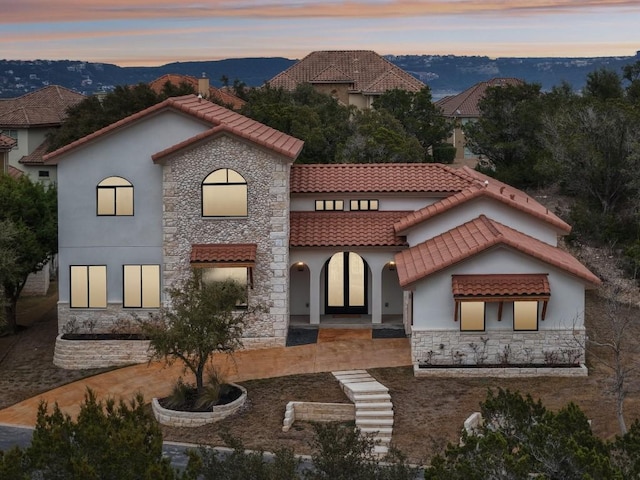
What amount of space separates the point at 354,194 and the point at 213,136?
6.21 metres

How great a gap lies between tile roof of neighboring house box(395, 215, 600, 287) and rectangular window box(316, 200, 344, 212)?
136 inches

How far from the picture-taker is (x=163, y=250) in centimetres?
3316

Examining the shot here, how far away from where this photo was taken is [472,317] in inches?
1200

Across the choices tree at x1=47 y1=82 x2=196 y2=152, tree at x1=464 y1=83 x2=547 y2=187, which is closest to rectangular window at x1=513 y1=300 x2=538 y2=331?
tree at x1=464 y1=83 x2=547 y2=187

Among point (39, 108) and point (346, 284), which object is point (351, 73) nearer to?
point (39, 108)

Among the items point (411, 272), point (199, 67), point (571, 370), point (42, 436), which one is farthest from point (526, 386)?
point (199, 67)

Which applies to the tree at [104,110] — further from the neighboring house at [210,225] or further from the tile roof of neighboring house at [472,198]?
the tile roof of neighboring house at [472,198]

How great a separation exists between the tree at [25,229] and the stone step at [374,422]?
14.5m

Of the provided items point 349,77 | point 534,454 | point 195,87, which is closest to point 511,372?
point 534,454

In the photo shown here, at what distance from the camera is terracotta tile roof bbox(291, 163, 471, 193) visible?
35469 millimetres

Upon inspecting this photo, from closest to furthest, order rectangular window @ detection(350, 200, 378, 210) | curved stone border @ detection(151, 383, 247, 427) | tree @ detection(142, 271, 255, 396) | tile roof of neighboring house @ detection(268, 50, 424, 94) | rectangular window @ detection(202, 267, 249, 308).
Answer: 1. curved stone border @ detection(151, 383, 247, 427)
2. tree @ detection(142, 271, 255, 396)
3. rectangular window @ detection(202, 267, 249, 308)
4. rectangular window @ detection(350, 200, 378, 210)
5. tile roof of neighboring house @ detection(268, 50, 424, 94)

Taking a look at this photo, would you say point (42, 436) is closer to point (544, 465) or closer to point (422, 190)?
point (544, 465)

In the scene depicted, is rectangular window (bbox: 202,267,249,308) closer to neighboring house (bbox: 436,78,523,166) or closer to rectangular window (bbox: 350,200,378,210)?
rectangular window (bbox: 350,200,378,210)

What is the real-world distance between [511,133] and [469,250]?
108 ft
